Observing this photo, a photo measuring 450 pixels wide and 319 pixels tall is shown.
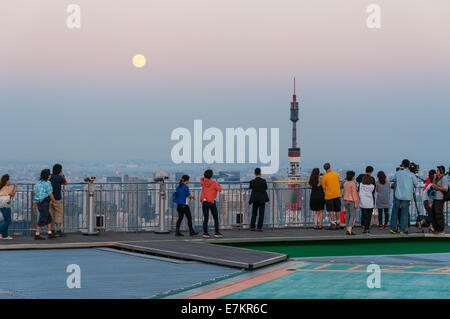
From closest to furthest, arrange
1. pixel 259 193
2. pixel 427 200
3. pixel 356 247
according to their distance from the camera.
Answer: pixel 356 247 < pixel 259 193 < pixel 427 200

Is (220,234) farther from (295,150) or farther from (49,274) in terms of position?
(295,150)

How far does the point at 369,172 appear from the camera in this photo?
2088cm

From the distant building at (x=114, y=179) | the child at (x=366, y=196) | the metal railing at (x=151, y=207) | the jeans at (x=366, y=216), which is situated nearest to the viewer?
the metal railing at (x=151, y=207)

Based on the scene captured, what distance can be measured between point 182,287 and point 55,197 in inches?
300

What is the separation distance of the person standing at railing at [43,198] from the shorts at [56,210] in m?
0.38

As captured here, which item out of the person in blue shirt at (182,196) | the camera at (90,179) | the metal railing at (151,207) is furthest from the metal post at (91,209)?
the person in blue shirt at (182,196)

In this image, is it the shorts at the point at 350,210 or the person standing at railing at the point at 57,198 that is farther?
the shorts at the point at 350,210

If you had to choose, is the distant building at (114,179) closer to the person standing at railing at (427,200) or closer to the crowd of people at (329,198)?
the crowd of people at (329,198)

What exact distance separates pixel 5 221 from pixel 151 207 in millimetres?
4169

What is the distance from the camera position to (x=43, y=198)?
18703 mm

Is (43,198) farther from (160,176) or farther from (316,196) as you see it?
(316,196)

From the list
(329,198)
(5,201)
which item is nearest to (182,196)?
(5,201)

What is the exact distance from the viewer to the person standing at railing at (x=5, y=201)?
61.9 feet

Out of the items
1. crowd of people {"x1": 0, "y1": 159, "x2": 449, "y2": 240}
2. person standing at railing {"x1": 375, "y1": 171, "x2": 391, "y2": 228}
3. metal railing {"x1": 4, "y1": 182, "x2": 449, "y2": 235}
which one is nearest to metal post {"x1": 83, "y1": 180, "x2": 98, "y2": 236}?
metal railing {"x1": 4, "y1": 182, "x2": 449, "y2": 235}
